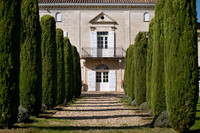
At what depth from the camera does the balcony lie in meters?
24.9

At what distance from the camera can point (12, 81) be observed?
5875mm

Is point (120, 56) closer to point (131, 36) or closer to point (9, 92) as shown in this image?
point (131, 36)

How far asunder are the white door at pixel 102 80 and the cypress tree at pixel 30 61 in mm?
16884

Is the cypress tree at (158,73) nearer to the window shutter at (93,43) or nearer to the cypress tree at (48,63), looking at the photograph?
the cypress tree at (48,63)

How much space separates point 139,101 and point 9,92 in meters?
5.85

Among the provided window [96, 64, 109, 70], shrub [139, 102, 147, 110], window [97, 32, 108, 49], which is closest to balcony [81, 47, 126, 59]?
window [97, 32, 108, 49]

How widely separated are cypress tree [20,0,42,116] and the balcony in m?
16.3

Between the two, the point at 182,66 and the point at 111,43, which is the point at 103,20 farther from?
the point at 182,66

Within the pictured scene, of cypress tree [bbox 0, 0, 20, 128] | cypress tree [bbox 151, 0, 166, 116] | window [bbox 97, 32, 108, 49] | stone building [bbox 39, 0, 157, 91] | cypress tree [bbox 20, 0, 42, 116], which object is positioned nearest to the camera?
cypress tree [bbox 0, 0, 20, 128]

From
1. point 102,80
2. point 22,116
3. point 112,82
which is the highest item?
point 22,116

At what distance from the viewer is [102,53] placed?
25047mm

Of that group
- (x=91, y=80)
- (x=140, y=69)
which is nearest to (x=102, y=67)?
(x=91, y=80)

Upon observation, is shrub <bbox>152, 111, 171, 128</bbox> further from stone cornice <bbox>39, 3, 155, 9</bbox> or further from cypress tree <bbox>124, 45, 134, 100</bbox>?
stone cornice <bbox>39, 3, 155, 9</bbox>

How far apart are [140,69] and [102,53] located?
14.6m
